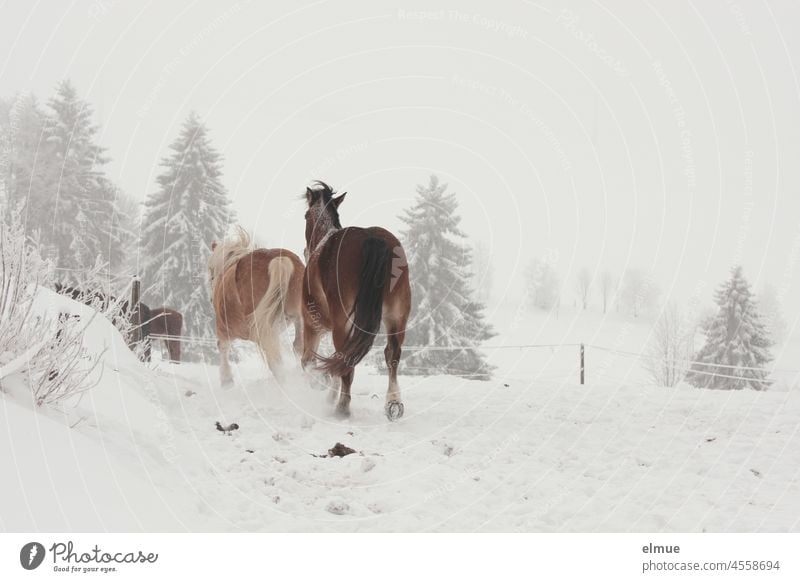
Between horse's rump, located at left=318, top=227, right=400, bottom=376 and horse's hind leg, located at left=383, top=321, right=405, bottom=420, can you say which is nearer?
horse's rump, located at left=318, top=227, right=400, bottom=376

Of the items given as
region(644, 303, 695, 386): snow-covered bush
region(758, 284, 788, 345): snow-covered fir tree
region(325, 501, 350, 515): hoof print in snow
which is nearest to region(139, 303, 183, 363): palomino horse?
region(325, 501, 350, 515): hoof print in snow

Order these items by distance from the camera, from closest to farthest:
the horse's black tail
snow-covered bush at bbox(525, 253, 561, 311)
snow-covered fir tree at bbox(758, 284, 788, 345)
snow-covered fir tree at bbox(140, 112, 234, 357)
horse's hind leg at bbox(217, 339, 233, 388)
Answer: the horse's black tail < horse's hind leg at bbox(217, 339, 233, 388) < snow-covered fir tree at bbox(140, 112, 234, 357) < snow-covered fir tree at bbox(758, 284, 788, 345) < snow-covered bush at bbox(525, 253, 561, 311)

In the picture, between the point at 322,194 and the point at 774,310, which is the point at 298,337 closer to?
the point at 322,194

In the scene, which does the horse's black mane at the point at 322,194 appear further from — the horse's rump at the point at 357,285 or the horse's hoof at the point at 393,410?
the horse's hoof at the point at 393,410

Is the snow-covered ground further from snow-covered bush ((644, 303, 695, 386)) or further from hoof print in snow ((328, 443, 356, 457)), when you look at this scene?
snow-covered bush ((644, 303, 695, 386))

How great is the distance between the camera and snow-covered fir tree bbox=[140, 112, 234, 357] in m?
16.0

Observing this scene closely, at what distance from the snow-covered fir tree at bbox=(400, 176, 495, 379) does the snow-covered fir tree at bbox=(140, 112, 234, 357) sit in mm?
6807

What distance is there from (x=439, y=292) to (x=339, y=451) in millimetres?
14620

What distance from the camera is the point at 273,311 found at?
274 inches

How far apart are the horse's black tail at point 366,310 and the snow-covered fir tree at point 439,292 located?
1200 centimetres

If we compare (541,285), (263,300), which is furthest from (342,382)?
(541,285)

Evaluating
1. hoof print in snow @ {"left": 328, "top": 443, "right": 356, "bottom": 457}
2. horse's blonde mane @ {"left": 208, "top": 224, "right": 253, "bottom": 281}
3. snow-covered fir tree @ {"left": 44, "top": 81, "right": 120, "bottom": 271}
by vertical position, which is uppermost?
snow-covered fir tree @ {"left": 44, "top": 81, "right": 120, "bottom": 271}

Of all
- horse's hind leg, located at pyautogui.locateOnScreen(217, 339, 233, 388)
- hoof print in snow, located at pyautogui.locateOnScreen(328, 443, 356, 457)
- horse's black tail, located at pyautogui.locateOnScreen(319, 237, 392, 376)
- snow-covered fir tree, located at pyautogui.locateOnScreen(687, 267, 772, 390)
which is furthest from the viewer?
snow-covered fir tree, located at pyautogui.locateOnScreen(687, 267, 772, 390)
